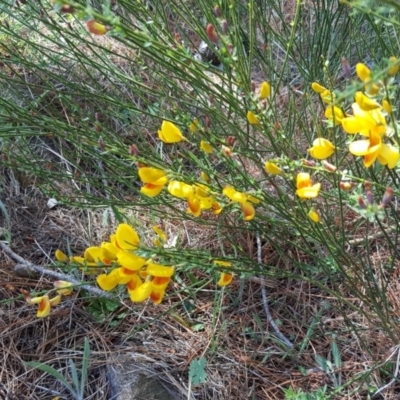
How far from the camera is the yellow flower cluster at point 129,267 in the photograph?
1.27 meters

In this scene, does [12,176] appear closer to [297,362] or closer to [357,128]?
[297,362]

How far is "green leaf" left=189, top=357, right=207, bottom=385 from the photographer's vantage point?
5.81 feet

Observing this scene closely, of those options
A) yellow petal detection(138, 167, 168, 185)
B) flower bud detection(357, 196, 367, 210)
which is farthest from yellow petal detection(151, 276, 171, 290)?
flower bud detection(357, 196, 367, 210)

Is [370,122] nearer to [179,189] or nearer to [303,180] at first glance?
[303,180]

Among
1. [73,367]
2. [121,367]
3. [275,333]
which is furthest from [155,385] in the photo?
Answer: [275,333]

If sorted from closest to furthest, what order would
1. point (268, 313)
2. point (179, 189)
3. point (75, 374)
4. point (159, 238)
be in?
point (179, 189), point (159, 238), point (75, 374), point (268, 313)

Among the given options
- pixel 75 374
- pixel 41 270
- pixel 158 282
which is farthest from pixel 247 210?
pixel 41 270

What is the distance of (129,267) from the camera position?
1267 millimetres

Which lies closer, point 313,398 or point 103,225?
point 313,398

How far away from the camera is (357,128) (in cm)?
106

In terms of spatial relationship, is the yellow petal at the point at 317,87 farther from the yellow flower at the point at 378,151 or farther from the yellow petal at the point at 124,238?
the yellow petal at the point at 124,238

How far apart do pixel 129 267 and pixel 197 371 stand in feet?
2.18

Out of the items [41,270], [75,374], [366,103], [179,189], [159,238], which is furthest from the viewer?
[41,270]

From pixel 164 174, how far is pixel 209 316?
896mm
